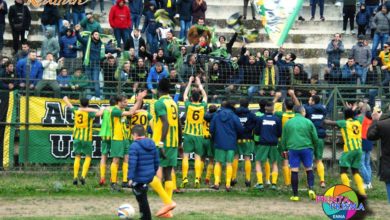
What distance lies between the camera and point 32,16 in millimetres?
33406

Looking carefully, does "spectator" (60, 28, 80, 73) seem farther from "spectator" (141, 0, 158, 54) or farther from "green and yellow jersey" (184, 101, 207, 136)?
"green and yellow jersey" (184, 101, 207, 136)

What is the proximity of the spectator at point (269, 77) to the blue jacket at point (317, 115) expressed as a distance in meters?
2.28

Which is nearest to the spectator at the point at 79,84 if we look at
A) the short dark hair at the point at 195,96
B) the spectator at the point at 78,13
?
the short dark hair at the point at 195,96

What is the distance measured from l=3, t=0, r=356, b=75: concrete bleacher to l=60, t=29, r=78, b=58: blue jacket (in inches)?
137

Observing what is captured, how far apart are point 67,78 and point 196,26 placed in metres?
5.10

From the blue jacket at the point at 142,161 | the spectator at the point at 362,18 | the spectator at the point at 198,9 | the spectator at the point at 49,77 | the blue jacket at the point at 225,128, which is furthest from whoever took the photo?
the spectator at the point at 362,18

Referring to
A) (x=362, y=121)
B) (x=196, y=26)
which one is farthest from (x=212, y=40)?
(x=362, y=121)

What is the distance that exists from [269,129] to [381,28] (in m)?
9.73

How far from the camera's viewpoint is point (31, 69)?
2569 centimetres

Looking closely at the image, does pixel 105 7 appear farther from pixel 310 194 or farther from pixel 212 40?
pixel 310 194

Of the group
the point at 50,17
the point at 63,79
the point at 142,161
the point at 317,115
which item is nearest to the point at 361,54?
the point at 317,115

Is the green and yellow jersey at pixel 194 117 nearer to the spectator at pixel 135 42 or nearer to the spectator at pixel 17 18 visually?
the spectator at pixel 135 42

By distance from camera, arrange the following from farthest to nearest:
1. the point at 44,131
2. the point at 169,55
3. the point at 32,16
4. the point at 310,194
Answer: the point at 32,16 < the point at 169,55 < the point at 44,131 < the point at 310,194

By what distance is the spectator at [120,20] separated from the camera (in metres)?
30.4
